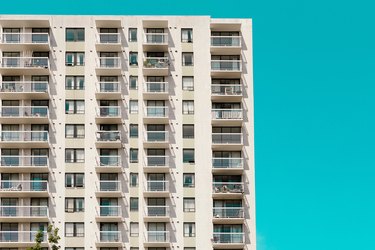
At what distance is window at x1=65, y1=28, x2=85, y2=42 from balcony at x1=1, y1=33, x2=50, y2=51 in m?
2.32

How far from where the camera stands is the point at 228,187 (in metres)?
124

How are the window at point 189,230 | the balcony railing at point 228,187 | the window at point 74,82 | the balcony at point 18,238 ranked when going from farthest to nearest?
the window at point 74,82, the balcony railing at point 228,187, the window at point 189,230, the balcony at point 18,238

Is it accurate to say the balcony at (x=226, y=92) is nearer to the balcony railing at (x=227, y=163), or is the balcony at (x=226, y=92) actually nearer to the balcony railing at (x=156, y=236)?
the balcony railing at (x=227, y=163)

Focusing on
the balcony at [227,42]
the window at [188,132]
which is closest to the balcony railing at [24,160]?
the window at [188,132]

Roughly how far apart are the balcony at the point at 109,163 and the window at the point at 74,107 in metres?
5.56

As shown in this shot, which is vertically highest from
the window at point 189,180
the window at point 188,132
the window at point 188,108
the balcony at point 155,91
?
the balcony at point 155,91

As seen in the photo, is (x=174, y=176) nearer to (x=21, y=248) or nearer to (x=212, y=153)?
(x=212, y=153)

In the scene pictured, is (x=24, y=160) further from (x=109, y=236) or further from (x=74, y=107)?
(x=109, y=236)

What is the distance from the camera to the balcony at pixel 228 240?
4792 inches

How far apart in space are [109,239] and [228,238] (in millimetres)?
12455

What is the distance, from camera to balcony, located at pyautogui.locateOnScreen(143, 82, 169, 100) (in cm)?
12525

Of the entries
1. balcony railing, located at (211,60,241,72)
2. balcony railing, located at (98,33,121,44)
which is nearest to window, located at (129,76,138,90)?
balcony railing, located at (98,33,121,44)

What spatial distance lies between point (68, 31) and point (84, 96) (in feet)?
24.6

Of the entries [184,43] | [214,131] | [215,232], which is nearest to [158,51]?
[184,43]
